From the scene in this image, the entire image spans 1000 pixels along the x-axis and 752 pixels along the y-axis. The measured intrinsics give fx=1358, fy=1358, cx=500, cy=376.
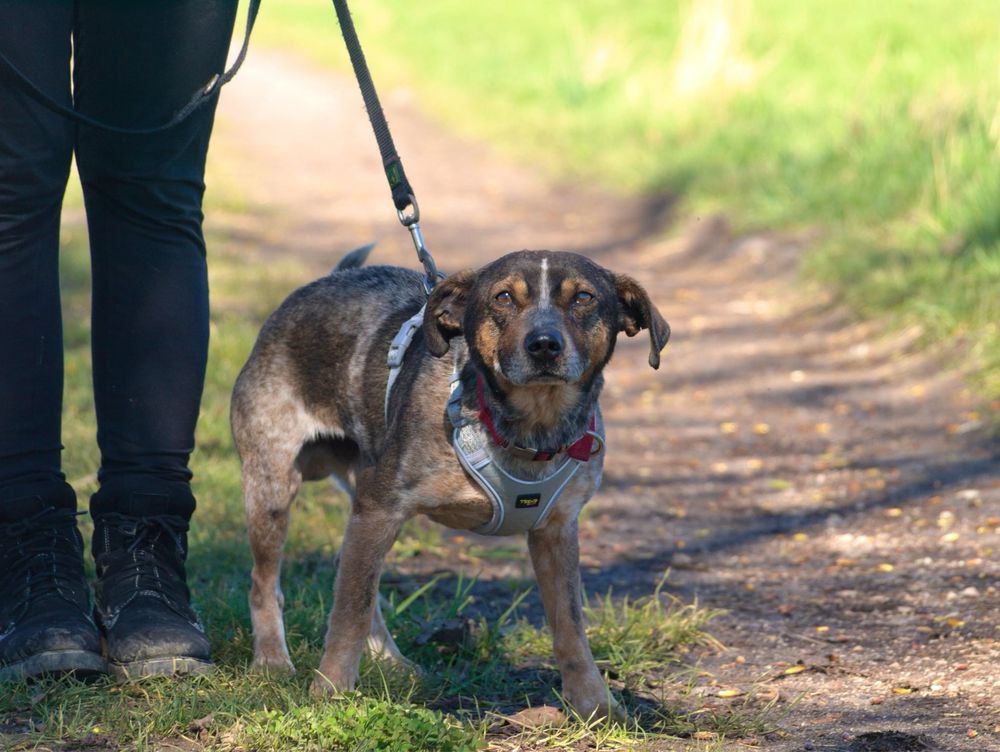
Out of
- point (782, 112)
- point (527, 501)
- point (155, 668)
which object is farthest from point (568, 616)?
point (782, 112)

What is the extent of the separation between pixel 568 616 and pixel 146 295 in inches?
48.4

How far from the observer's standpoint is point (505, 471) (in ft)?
9.53

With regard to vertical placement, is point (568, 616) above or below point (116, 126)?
below

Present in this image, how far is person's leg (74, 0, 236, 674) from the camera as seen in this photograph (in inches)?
118

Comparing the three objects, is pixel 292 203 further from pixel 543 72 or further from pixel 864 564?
pixel 864 564

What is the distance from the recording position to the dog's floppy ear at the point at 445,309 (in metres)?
2.98

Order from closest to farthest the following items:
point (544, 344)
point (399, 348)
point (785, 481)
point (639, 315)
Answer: point (544, 344)
point (639, 315)
point (399, 348)
point (785, 481)

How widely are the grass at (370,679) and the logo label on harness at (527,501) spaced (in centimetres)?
46

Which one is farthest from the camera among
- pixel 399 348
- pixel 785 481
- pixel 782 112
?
pixel 782 112

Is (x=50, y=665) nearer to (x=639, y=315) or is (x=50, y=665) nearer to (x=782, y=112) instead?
(x=639, y=315)

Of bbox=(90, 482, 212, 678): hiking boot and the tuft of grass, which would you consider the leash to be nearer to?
bbox=(90, 482, 212, 678): hiking boot

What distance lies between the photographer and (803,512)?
196 inches

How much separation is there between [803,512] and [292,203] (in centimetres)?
781

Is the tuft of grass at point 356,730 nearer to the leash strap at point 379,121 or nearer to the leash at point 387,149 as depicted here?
the leash at point 387,149
